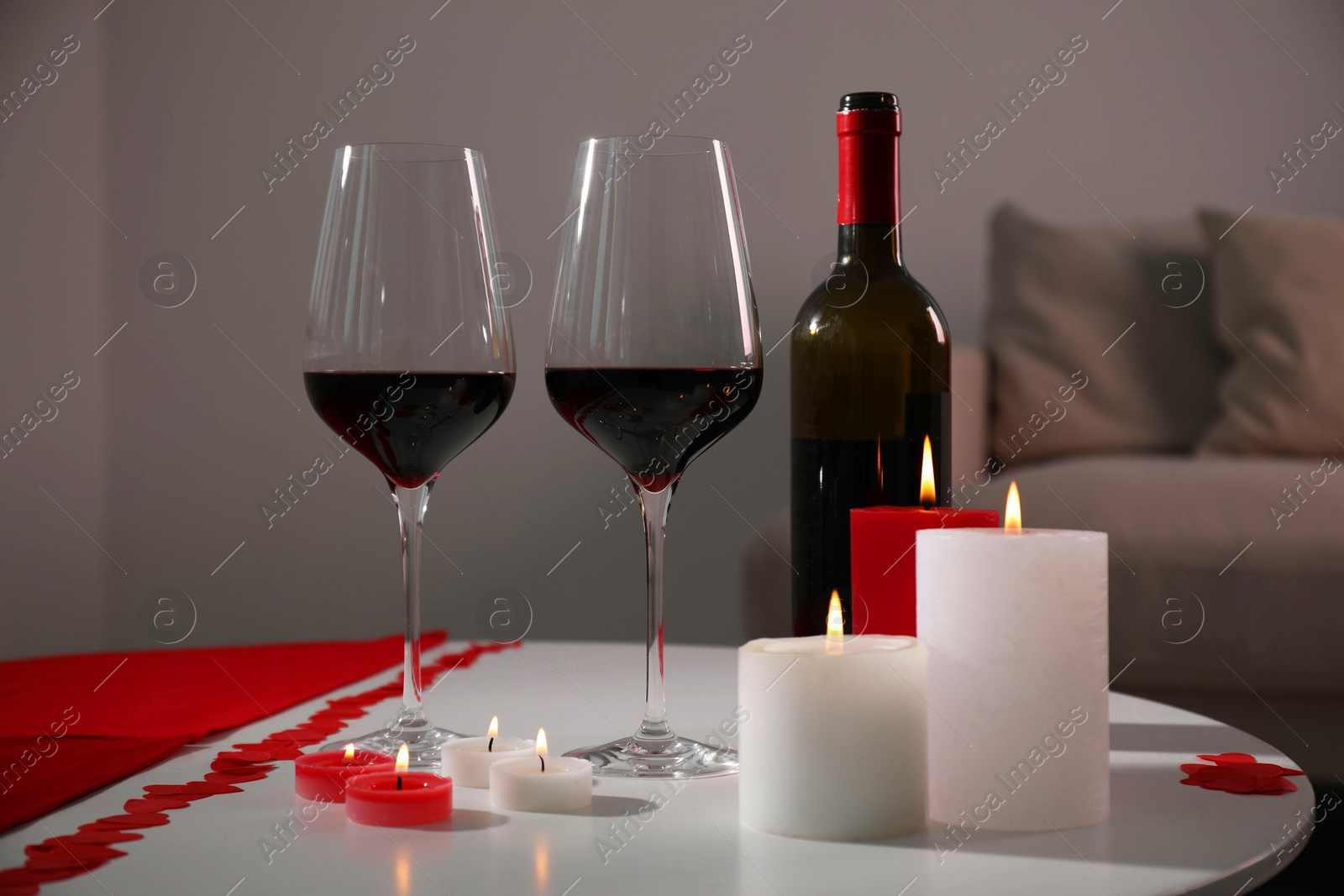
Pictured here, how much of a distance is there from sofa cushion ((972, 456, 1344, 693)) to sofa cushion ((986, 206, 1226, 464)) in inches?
16.8

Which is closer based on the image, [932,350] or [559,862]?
[559,862]

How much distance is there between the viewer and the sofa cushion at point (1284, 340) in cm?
194

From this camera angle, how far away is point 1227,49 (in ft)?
7.92

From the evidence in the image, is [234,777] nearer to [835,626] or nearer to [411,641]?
[411,641]

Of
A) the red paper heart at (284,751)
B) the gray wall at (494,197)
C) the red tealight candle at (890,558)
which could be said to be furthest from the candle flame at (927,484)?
the gray wall at (494,197)

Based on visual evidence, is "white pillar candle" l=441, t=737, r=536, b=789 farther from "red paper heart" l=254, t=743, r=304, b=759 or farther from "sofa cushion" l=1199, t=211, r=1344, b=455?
"sofa cushion" l=1199, t=211, r=1344, b=455

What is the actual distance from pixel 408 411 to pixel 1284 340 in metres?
1.74

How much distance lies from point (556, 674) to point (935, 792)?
0.44 m

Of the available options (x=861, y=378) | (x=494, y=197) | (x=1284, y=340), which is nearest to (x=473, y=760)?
(x=861, y=378)

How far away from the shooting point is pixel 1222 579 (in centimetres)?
155

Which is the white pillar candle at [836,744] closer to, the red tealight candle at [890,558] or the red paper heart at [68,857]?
the red tealight candle at [890,558]

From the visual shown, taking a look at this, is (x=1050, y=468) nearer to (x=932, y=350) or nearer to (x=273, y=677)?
(x=932, y=350)

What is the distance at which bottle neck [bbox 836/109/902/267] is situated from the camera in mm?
739

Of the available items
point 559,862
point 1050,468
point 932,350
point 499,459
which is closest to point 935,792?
point 559,862
